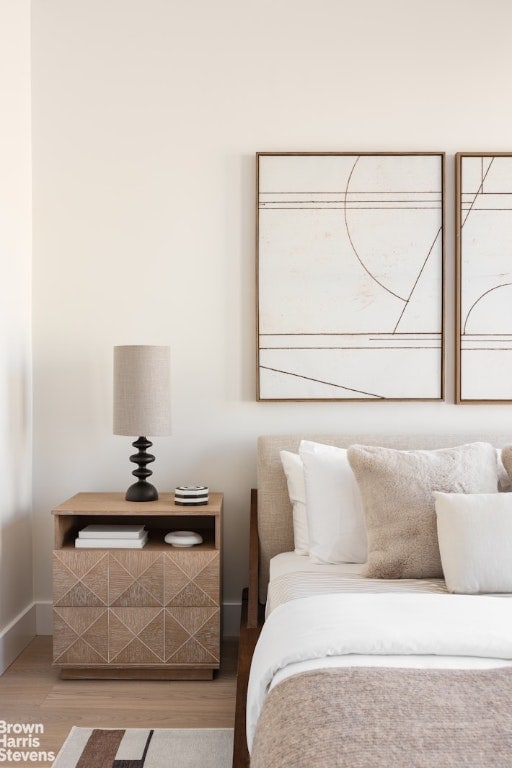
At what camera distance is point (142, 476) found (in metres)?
2.76

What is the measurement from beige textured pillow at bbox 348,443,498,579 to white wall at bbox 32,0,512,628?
24.0 inches

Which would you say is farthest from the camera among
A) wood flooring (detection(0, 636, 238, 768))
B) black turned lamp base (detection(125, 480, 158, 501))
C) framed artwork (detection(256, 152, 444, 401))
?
framed artwork (detection(256, 152, 444, 401))

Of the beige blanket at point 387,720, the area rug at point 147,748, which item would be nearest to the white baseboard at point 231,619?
the area rug at point 147,748

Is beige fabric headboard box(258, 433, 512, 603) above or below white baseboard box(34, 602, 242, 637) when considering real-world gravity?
above

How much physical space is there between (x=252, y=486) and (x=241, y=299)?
83cm

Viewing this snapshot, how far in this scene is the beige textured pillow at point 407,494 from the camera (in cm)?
225

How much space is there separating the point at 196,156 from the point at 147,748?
2.31 meters

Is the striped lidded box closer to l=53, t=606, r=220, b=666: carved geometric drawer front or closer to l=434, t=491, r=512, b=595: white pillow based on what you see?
l=53, t=606, r=220, b=666: carved geometric drawer front

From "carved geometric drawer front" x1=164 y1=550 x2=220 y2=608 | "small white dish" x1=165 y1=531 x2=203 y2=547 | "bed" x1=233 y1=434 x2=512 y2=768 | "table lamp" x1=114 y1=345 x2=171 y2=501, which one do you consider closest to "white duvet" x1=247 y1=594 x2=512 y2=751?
"bed" x1=233 y1=434 x2=512 y2=768

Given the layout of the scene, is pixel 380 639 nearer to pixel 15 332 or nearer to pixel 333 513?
pixel 333 513

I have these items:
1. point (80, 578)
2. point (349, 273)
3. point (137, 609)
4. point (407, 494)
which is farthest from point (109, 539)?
point (349, 273)

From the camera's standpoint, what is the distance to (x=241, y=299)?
119 inches

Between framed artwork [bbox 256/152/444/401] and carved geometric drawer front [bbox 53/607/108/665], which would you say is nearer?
carved geometric drawer front [bbox 53/607/108/665]

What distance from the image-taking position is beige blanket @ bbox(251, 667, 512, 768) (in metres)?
1.15
